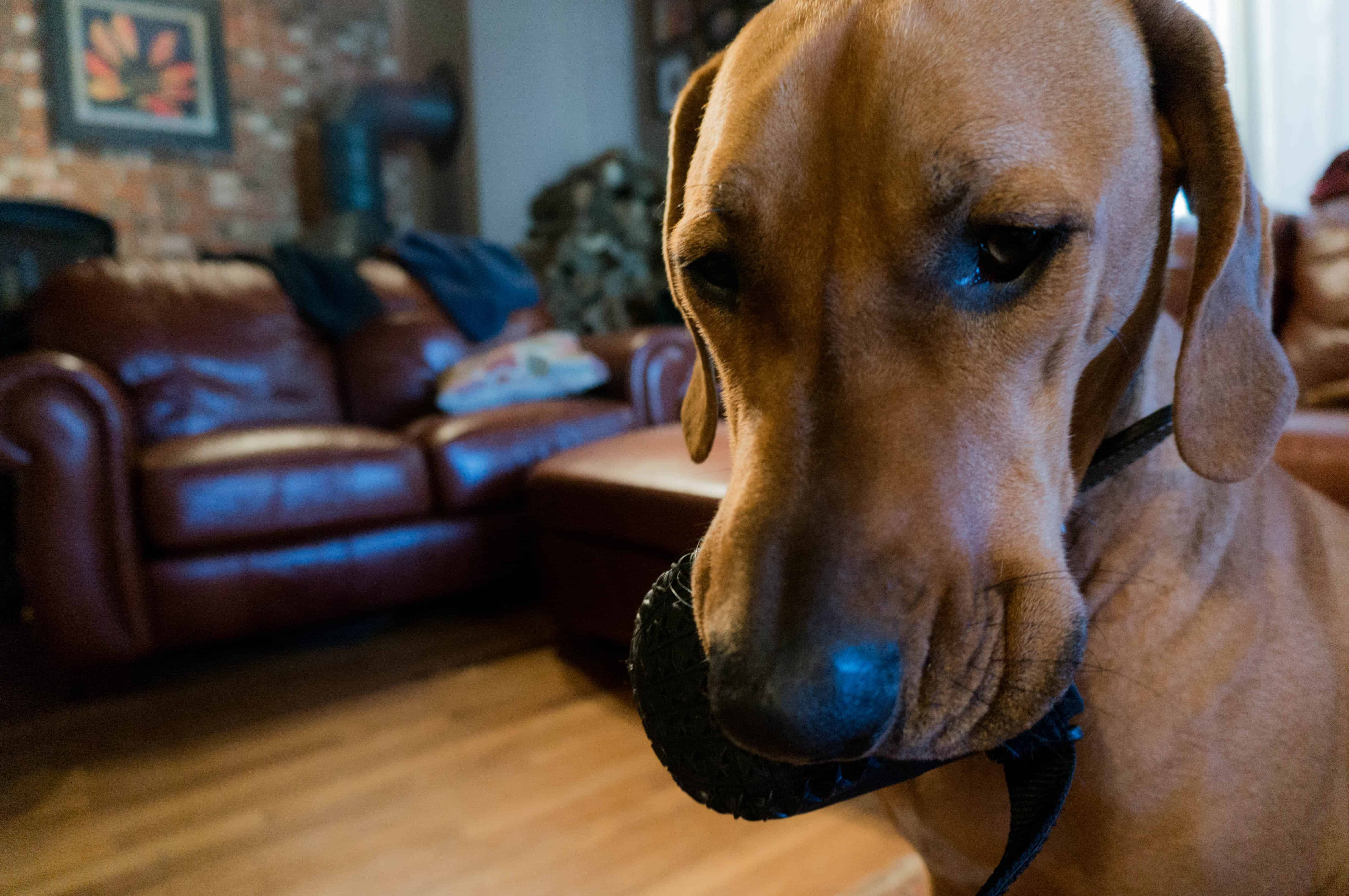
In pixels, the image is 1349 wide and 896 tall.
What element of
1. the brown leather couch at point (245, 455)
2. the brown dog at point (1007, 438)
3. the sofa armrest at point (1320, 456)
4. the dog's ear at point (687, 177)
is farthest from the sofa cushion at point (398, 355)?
the sofa armrest at point (1320, 456)

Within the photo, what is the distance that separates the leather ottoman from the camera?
1678mm

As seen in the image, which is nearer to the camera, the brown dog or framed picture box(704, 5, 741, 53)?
the brown dog

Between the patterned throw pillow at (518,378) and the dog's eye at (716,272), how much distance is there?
2.20 metres

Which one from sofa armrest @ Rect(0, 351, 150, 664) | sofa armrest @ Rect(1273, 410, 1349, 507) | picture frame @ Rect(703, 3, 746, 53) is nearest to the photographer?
sofa armrest @ Rect(1273, 410, 1349, 507)

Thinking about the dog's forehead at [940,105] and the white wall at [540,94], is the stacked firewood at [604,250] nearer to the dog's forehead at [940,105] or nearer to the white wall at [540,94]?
the white wall at [540,94]

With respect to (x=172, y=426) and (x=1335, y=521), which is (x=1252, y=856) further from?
(x=172, y=426)

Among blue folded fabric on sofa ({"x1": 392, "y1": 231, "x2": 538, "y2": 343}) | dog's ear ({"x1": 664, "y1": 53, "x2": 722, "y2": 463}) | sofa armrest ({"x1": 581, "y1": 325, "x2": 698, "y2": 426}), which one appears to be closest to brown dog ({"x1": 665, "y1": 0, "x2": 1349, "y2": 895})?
dog's ear ({"x1": 664, "y1": 53, "x2": 722, "y2": 463})

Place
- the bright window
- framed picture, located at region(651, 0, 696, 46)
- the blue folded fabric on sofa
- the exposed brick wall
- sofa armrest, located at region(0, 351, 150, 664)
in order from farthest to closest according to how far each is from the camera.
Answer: framed picture, located at region(651, 0, 696, 46)
the exposed brick wall
the blue folded fabric on sofa
the bright window
sofa armrest, located at region(0, 351, 150, 664)

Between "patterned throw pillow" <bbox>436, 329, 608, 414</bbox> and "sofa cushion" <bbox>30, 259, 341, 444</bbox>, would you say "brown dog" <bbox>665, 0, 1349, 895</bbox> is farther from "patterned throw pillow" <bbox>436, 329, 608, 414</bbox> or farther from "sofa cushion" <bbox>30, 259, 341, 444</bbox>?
"sofa cushion" <bbox>30, 259, 341, 444</bbox>

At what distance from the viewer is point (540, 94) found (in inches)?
211

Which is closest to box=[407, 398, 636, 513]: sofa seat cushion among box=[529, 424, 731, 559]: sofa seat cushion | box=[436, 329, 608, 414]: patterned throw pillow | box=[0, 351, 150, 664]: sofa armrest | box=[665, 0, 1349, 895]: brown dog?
box=[436, 329, 608, 414]: patterned throw pillow

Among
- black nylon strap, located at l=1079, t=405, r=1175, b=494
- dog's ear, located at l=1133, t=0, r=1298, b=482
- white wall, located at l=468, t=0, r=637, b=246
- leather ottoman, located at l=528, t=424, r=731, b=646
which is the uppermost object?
white wall, located at l=468, t=0, r=637, b=246

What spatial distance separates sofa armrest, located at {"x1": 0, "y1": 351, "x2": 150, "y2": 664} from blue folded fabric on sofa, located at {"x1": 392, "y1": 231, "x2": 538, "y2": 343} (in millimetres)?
1470

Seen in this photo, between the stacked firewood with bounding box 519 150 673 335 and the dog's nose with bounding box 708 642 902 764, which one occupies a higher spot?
the stacked firewood with bounding box 519 150 673 335
